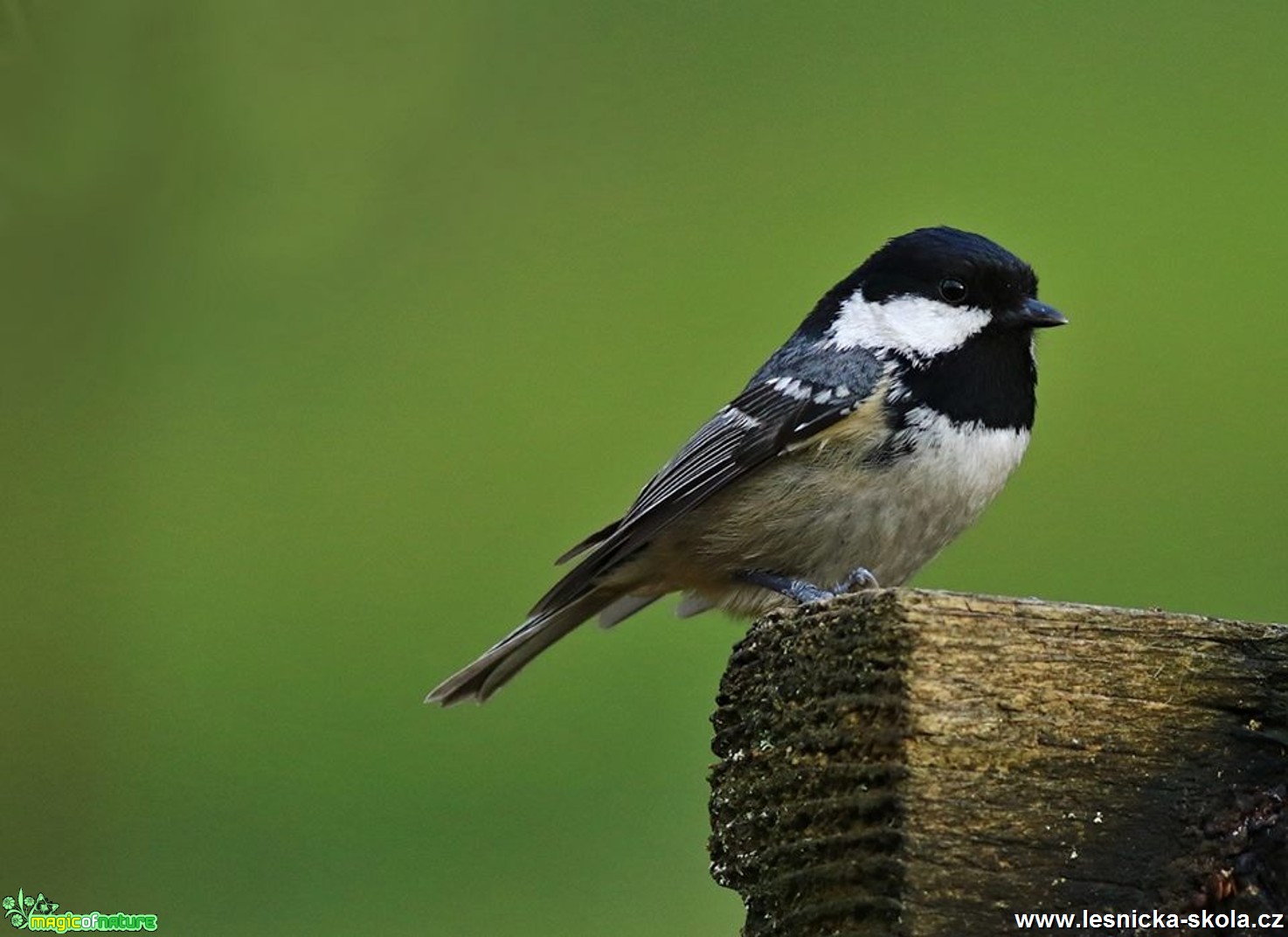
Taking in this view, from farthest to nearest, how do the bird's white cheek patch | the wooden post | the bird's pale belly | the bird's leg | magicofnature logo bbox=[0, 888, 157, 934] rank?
the bird's white cheek patch, the bird's pale belly, magicofnature logo bbox=[0, 888, 157, 934], the bird's leg, the wooden post

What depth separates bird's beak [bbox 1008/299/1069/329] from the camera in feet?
10.8

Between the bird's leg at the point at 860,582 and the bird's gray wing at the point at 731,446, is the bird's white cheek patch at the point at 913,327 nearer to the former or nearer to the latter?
the bird's gray wing at the point at 731,446

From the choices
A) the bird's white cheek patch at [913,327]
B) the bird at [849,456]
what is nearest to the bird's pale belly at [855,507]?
the bird at [849,456]

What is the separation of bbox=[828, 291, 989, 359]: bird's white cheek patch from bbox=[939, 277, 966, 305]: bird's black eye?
15 millimetres

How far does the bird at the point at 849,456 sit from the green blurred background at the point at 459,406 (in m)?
0.45

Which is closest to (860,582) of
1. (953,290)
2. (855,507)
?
(855,507)

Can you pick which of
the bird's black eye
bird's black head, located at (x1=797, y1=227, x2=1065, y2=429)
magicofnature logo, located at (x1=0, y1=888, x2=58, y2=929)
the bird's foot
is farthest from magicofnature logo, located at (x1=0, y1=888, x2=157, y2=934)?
the bird's black eye

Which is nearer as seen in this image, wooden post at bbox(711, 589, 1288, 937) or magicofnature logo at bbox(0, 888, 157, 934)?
wooden post at bbox(711, 589, 1288, 937)

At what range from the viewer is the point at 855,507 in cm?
314

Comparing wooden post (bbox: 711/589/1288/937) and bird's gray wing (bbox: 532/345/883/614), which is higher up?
bird's gray wing (bbox: 532/345/883/614)

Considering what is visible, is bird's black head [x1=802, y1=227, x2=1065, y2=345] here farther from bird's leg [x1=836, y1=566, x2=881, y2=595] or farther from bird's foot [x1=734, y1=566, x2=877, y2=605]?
bird's leg [x1=836, y1=566, x2=881, y2=595]

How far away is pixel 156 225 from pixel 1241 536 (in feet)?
8.51

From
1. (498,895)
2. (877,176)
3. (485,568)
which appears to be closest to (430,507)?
(485,568)

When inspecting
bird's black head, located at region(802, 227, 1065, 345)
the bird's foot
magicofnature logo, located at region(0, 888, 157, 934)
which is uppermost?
bird's black head, located at region(802, 227, 1065, 345)
